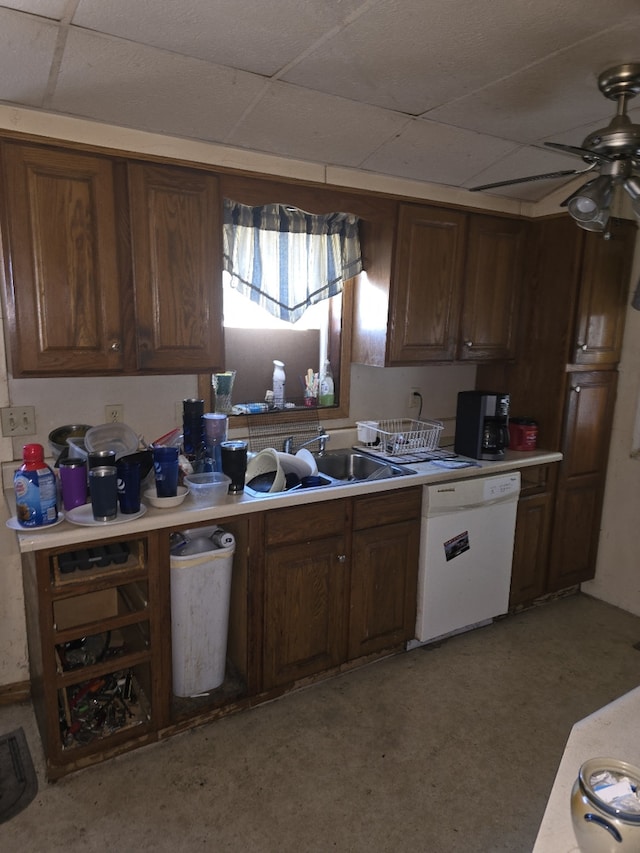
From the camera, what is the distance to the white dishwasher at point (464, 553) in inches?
103

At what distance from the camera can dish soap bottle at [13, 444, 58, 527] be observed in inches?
69.2

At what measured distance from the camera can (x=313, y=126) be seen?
7.00 feet

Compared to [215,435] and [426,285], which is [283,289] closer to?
[426,285]

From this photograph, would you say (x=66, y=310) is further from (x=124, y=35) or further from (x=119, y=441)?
(x=124, y=35)

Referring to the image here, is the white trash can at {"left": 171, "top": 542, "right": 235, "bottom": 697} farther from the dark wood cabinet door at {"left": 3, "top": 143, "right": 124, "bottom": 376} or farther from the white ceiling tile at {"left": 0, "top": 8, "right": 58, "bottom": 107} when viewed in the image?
the white ceiling tile at {"left": 0, "top": 8, "right": 58, "bottom": 107}

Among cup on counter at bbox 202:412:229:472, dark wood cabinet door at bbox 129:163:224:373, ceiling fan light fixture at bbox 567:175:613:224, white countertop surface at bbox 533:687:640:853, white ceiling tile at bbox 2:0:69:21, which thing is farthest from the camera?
cup on counter at bbox 202:412:229:472

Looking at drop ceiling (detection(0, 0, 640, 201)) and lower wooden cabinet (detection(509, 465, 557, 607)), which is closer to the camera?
drop ceiling (detection(0, 0, 640, 201))

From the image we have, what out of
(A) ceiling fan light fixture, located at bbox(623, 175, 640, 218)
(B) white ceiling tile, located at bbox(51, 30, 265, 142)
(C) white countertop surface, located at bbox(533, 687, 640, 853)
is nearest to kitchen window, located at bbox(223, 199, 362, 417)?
(B) white ceiling tile, located at bbox(51, 30, 265, 142)

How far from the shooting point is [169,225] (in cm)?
211

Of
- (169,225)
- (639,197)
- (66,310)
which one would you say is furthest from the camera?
(169,225)

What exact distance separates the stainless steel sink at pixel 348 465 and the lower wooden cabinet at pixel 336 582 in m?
0.33

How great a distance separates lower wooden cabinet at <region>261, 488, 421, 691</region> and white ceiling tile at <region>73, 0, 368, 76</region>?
1552 mm

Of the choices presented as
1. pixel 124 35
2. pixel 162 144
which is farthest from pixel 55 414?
pixel 124 35

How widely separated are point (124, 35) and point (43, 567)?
1.57m
